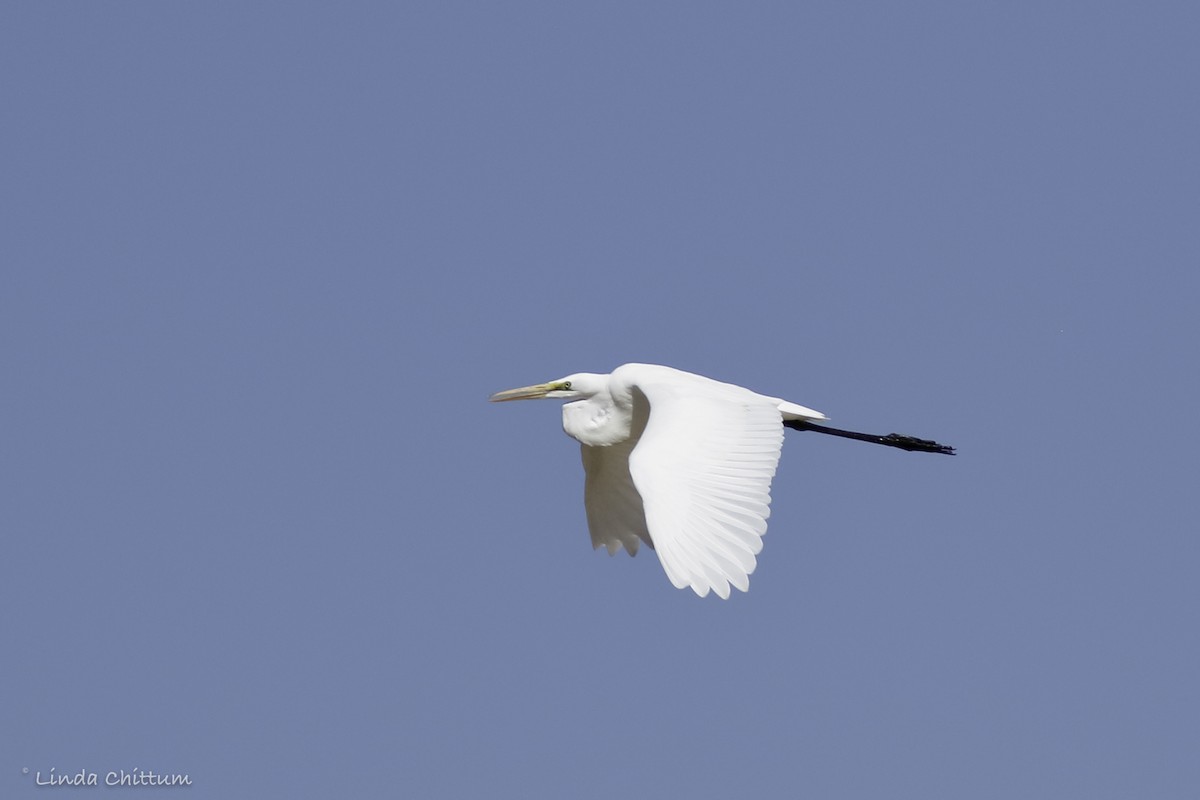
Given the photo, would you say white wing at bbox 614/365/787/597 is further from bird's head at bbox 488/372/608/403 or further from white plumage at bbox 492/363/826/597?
bird's head at bbox 488/372/608/403

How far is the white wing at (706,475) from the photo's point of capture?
36.3 ft

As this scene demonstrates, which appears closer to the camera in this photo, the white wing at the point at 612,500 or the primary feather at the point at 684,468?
the primary feather at the point at 684,468

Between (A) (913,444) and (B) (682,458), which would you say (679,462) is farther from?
(A) (913,444)

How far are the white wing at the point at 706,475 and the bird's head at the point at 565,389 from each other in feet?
3.89

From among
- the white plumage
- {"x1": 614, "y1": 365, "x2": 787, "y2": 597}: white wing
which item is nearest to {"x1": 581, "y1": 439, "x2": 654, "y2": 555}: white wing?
the white plumage

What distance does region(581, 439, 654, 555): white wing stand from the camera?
15445 millimetres

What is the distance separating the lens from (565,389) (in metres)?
16.0

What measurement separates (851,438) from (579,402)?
294 cm

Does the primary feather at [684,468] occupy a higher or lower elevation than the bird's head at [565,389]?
lower

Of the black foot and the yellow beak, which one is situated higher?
the yellow beak

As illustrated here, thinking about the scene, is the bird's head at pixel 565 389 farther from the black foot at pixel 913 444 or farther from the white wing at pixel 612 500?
the black foot at pixel 913 444

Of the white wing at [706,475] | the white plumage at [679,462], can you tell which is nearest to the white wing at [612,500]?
the white plumage at [679,462]

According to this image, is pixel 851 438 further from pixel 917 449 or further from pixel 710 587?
pixel 710 587

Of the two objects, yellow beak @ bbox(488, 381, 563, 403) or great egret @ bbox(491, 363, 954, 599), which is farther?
yellow beak @ bbox(488, 381, 563, 403)
